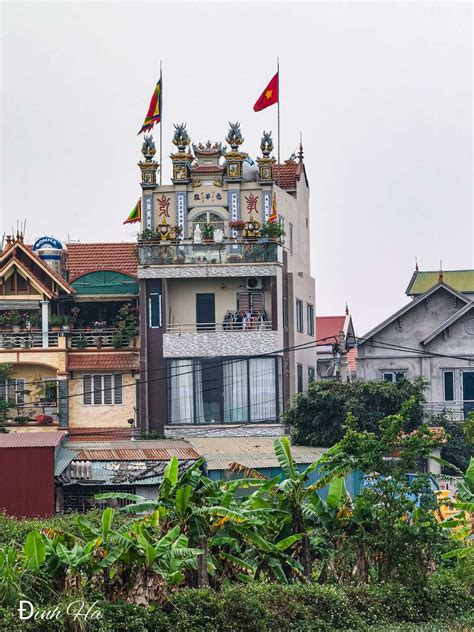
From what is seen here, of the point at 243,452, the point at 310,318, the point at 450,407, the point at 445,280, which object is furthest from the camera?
the point at 445,280

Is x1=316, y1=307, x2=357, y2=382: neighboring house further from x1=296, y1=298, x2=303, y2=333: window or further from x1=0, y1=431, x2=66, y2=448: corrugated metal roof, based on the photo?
x1=0, y1=431, x2=66, y2=448: corrugated metal roof

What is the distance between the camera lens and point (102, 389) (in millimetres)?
63312

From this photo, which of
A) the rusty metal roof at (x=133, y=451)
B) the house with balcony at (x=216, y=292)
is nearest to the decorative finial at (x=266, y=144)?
the house with balcony at (x=216, y=292)

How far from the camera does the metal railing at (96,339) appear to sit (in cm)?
6333

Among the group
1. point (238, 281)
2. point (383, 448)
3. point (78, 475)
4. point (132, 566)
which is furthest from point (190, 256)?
Answer: point (132, 566)

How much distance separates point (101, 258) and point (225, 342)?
28.2 feet

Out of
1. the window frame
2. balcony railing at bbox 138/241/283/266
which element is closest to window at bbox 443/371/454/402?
the window frame

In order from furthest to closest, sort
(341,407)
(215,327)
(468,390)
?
(468,390), (215,327), (341,407)

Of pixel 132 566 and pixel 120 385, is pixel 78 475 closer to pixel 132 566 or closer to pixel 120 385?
pixel 120 385

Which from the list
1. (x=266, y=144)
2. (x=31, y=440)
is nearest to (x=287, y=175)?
(x=266, y=144)

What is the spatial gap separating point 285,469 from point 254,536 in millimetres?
2576

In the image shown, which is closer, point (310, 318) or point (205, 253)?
point (205, 253)

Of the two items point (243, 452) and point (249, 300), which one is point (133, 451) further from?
point (249, 300)

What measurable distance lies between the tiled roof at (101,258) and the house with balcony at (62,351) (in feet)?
5.00
